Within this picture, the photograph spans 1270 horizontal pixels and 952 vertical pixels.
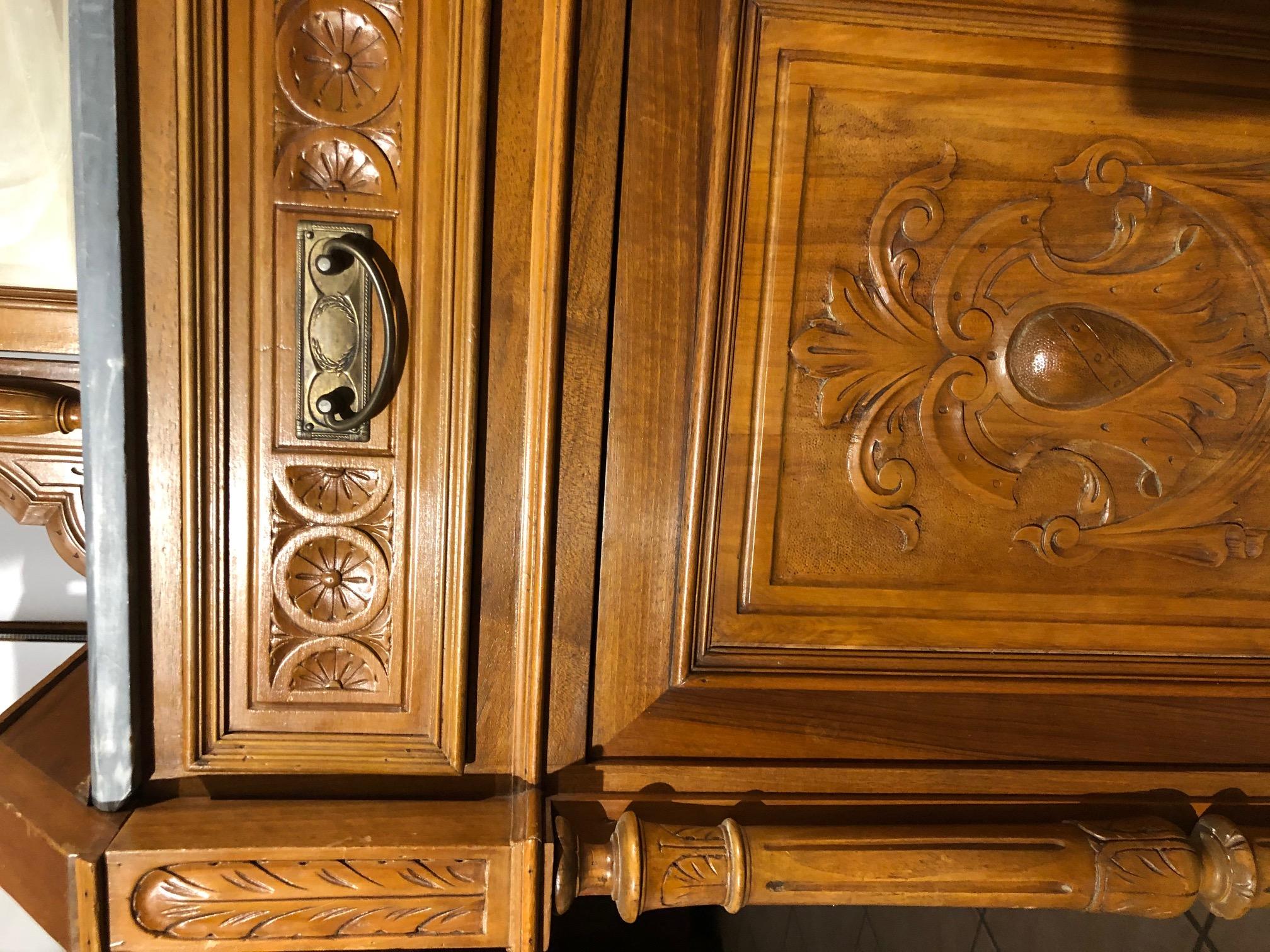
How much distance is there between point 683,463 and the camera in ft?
1.76

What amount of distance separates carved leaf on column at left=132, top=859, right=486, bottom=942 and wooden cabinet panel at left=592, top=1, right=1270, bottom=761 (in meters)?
0.15

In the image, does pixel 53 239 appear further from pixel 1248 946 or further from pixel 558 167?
pixel 1248 946

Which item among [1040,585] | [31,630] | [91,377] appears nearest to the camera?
[91,377]

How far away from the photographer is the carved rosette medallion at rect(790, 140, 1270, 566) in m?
0.54

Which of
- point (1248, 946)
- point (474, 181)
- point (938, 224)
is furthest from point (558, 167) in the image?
point (1248, 946)

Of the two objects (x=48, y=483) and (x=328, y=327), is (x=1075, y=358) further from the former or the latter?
(x=48, y=483)

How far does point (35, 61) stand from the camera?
0.77m

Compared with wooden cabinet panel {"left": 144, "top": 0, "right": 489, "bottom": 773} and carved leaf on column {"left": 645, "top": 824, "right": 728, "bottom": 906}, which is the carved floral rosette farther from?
carved leaf on column {"left": 645, "top": 824, "right": 728, "bottom": 906}

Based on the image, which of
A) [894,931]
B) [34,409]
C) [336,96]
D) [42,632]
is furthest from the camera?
[894,931]

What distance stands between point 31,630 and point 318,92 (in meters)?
0.83

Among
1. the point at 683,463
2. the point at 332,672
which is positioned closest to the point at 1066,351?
the point at 683,463

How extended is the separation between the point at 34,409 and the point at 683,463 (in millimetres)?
678

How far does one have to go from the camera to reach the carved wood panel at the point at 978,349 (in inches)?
20.8

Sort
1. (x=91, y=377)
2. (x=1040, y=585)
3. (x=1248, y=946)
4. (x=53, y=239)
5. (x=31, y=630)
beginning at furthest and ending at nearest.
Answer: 1. (x=31, y=630)
2. (x=53, y=239)
3. (x=1248, y=946)
4. (x=1040, y=585)
5. (x=91, y=377)
